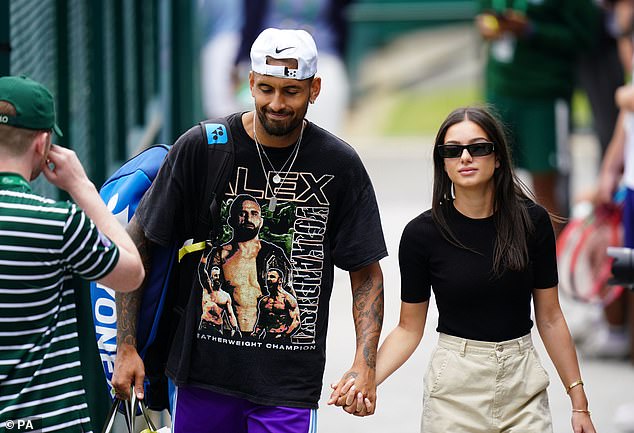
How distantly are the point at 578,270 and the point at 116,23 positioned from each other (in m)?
3.00

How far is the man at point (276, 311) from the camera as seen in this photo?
4.01 meters

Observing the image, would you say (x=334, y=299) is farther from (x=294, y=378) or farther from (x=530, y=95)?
(x=294, y=378)

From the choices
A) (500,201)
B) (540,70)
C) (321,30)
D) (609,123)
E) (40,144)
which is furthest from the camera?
(321,30)

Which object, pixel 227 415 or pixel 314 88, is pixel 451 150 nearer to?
pixel 314 88

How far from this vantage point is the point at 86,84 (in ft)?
22.1

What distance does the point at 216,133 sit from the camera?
402 cm

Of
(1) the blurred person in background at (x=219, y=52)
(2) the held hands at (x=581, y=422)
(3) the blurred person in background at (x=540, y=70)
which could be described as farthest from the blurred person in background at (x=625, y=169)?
(1) the blurred person in background at (x=219, y=52)

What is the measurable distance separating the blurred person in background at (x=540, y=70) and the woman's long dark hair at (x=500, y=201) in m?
4.53

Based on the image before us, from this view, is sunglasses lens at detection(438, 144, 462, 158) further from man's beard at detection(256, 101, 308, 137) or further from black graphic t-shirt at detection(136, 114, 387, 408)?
man's beard at detection(256, 101, 308, 137)

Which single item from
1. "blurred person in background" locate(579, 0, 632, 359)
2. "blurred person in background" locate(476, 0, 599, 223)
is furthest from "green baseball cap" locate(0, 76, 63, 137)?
"blurred person in background" locate(476, 0, 599, 223)

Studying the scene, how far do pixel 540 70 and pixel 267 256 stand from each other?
17.4ft

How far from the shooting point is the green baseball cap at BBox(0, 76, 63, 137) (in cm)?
332

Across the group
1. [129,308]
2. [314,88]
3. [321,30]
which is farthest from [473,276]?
[321,30]

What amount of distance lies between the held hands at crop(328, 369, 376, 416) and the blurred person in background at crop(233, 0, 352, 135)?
22.3 ft
